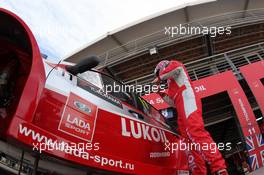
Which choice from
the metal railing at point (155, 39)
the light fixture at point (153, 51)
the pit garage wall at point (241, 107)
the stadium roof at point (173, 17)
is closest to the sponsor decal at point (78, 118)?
the pit garage wall at point (241, 107)

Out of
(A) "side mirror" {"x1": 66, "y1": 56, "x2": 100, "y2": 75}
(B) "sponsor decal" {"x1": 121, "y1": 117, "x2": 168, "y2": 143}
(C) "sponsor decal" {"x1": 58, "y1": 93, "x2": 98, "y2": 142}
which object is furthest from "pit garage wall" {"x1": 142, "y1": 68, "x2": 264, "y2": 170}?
(A) "side mirror" {"x1": 66, "y1": 56, "x2": 100, "y2": 75}

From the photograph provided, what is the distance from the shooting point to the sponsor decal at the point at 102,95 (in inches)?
92.9

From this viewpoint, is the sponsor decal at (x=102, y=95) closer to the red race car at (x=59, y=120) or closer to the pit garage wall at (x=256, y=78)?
the red race car at (x=59, y=120)

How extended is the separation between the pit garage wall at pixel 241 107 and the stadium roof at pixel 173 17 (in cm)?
486

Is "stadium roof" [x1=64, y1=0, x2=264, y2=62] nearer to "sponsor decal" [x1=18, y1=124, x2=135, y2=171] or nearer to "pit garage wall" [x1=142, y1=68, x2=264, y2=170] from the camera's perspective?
"pit garage wall" [x1=142, y1=68, x2=264, y2=170]

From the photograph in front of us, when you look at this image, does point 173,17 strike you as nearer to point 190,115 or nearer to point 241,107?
point 241,107

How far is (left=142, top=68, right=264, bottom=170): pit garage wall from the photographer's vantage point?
16.0 ft

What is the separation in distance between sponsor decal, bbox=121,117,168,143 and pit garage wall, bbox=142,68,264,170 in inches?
119

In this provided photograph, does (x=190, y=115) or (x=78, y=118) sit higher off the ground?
(x=190, y=115)

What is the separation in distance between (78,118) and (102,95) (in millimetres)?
477

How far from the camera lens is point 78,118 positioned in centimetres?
204

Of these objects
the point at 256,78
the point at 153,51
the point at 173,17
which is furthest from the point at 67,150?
the point at 173,17

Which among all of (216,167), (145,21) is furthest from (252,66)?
(145,21)

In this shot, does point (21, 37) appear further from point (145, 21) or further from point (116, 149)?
point (145, 21)
